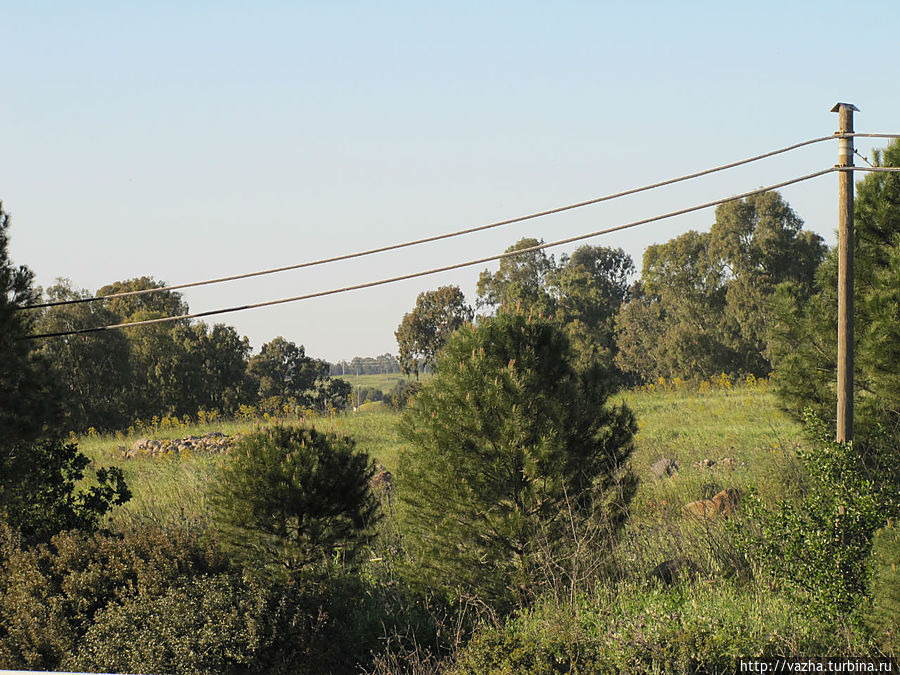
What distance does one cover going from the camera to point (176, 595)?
8.28 m

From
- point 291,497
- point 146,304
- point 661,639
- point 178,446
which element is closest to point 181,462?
point 178,446

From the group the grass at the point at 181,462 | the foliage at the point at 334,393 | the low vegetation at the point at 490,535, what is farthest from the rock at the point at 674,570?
the foliage at the point at 334,393

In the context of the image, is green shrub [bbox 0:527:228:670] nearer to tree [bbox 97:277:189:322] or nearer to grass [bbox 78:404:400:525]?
grass [bbox 78:404:400:525]

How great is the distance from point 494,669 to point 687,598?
8.79 feet

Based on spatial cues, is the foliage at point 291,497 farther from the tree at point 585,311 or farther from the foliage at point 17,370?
the tree at point 585,311

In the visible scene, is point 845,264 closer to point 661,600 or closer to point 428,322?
point 661,600

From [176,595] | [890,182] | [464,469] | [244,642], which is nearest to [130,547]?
Result: [176,595]

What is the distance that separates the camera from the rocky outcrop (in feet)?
69.2

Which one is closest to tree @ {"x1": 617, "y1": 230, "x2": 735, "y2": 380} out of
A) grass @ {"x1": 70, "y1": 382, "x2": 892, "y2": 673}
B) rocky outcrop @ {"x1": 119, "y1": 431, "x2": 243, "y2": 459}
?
grass @ {"x1": 70, "y1": 382, "x2": 892, "y2": 673}

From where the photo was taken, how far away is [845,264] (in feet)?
29.7

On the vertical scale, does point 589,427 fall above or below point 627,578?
above

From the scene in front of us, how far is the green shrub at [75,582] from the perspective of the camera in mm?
8469

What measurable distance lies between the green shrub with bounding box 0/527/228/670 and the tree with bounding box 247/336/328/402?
34.9 meters

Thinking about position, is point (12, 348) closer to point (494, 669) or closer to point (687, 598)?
point (494, 669)
